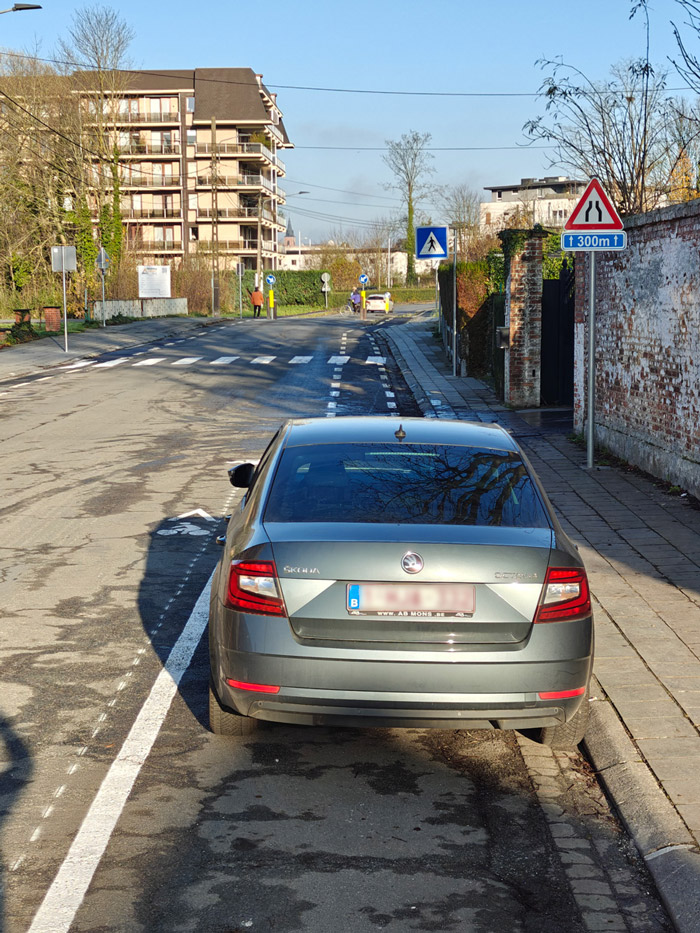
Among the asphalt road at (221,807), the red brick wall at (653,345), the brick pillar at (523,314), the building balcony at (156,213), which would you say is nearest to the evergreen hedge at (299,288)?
the building balcony at (156,213)

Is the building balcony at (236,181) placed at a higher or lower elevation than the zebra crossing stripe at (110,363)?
higher

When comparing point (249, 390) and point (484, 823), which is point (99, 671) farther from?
point (249, 390)

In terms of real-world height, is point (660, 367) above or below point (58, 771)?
above

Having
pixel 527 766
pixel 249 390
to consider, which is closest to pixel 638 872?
pixel 527 766

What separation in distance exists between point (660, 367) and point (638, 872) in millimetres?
8733

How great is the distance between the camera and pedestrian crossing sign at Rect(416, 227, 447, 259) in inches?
1001

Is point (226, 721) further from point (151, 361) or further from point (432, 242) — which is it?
point (151, 361)

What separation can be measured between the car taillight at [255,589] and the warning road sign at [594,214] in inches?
331

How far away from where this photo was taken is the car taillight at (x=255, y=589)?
4.35 metres

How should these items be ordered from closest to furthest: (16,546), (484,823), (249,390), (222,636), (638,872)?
(638,872) < (484,823) < (222,636) < (16,546) < (249,390)

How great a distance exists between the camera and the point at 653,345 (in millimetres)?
12195

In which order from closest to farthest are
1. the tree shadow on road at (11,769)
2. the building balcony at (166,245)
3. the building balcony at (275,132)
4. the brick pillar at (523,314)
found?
the tree shadow on road at (11,769) → the brick pillar at (523,314) → the building balcony at (166,245) → the building balcony at (275,132)

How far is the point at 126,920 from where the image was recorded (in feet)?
11.3

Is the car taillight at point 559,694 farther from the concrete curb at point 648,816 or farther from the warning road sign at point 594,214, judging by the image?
the warning road sign at point 594,214
